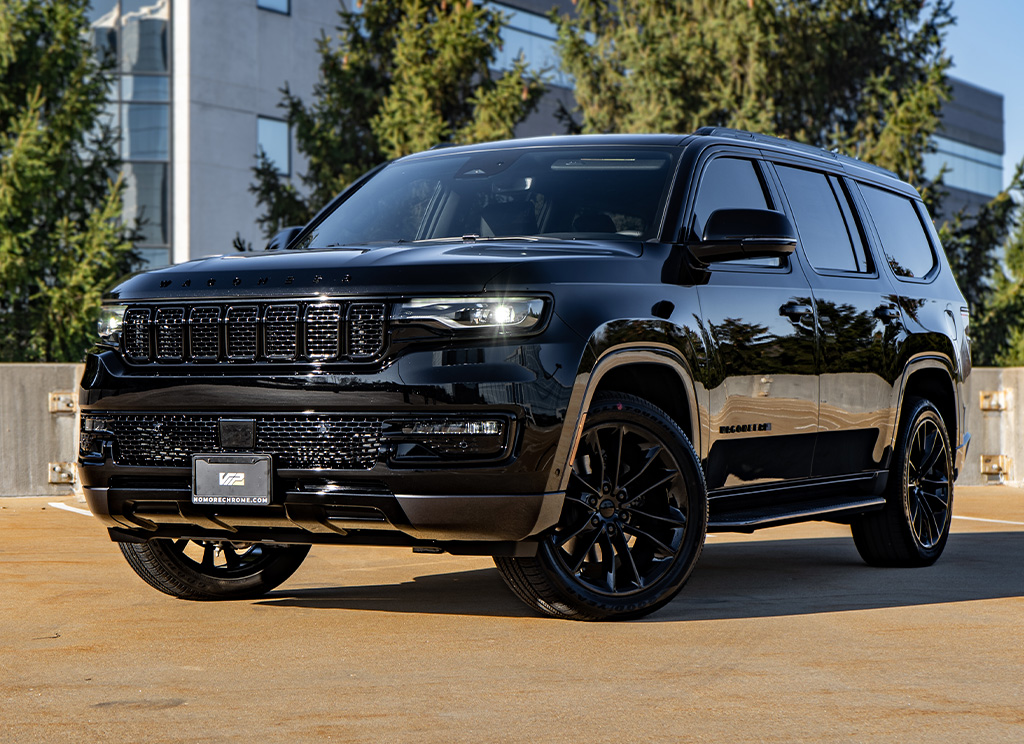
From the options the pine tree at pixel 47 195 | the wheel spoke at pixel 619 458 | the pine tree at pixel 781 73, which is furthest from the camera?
the pine tree at pixel 781 73

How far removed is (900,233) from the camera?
350 inches

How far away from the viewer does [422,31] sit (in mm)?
26391

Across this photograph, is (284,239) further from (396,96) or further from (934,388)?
(396,96)

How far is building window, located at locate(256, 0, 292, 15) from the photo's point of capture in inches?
1324


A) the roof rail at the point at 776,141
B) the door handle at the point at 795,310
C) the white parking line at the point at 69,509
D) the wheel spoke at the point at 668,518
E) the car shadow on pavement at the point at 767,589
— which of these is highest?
the roof rail at the point at 776,141

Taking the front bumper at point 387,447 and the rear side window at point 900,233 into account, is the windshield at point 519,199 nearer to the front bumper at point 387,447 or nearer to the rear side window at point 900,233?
the front bumper at point 387,447

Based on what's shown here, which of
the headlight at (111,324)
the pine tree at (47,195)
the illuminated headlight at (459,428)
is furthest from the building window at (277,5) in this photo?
the illuminated headlight at (459,428)

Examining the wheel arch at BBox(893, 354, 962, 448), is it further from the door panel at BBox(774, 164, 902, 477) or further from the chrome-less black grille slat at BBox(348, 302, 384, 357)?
the chrome-less black grille slat at BBox(348, 302, 384, 357)

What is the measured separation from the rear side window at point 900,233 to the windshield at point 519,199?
2.06 metres

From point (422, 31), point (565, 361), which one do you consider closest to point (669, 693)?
point (565, 361)

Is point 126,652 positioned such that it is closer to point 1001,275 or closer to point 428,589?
point 428,589

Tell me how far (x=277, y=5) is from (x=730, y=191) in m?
28.4

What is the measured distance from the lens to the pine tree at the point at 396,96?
26.1 meters

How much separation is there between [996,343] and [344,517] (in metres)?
24.5
